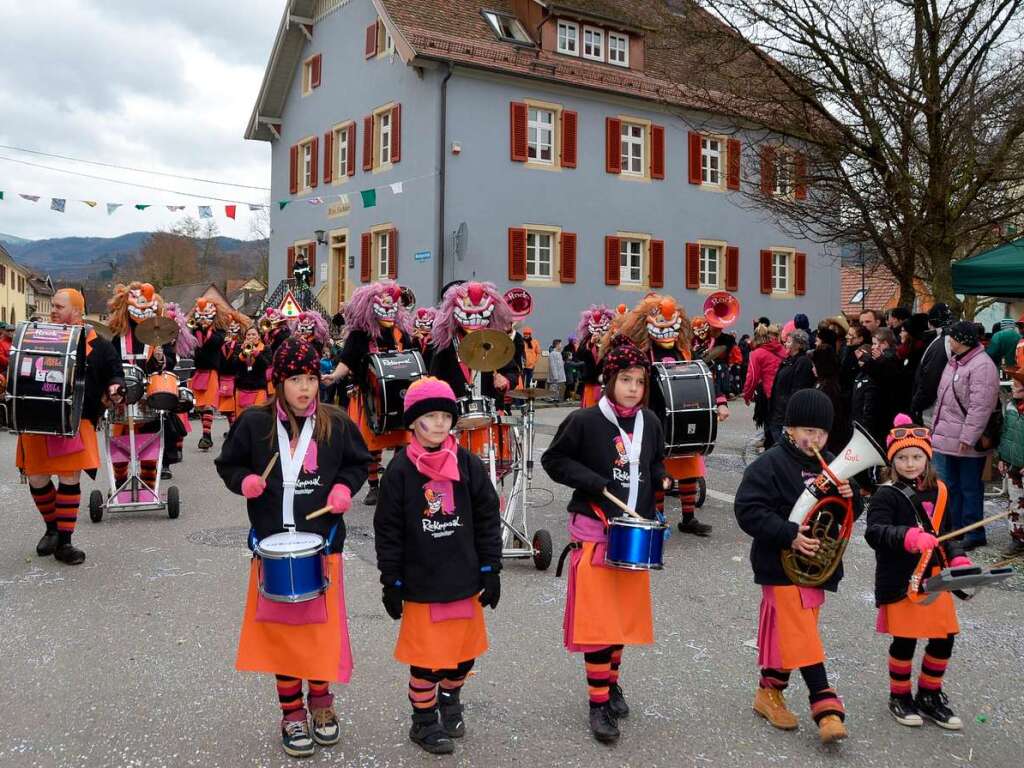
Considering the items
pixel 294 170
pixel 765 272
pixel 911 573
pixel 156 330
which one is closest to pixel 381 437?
pixel 156 330

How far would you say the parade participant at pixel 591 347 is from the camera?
9.15 m

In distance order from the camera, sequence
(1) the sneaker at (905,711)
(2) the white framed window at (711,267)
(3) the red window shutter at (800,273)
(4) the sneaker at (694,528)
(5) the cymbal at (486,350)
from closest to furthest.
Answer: (1) the sneaker at (905,711) < (5) the cymbal at (486,350) < (4) the sneaker at (694,528) < (2) the white framed window at (711,267) < (3) the red window shutter at (800,273)

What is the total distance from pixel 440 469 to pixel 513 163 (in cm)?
2294

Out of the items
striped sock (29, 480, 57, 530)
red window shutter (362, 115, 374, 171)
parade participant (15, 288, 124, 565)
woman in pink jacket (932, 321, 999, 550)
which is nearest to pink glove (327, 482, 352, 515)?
parade participant (15, 288, 124, 565)

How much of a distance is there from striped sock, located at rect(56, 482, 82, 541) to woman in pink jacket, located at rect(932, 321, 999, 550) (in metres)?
6.55

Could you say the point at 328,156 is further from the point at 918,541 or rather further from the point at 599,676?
the point at 918,541

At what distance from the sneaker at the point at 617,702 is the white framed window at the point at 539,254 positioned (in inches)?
886

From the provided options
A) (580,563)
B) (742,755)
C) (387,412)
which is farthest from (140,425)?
(742,755)

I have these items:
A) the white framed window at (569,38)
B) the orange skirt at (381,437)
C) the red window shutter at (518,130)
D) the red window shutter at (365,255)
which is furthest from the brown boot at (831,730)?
the white framed window at (569,38)

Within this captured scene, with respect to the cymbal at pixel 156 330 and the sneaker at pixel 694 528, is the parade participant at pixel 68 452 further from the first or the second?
the sneaker at pixel 694 528

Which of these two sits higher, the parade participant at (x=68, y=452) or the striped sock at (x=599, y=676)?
the parade participant at (x=68, y=452)

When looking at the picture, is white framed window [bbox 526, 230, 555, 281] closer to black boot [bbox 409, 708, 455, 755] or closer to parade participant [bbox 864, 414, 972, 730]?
parade participant [bbox 864, 414, 972, 730]

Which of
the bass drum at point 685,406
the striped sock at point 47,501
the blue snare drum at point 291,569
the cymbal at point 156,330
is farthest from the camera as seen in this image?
the cymbal at point 156,330

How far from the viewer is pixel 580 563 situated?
4172 mm
